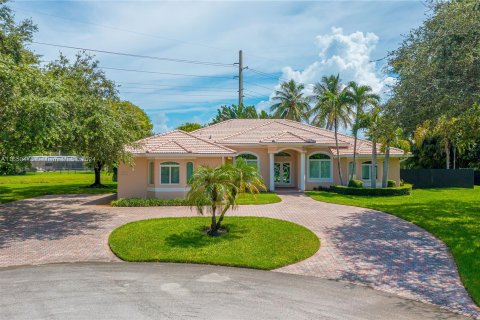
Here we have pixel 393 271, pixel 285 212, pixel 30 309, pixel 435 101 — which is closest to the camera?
pixel 30 309

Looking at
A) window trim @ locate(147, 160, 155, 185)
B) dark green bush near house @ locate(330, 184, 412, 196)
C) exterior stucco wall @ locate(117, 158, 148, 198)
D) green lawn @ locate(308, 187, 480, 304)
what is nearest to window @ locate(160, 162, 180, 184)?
window trim @ locate(147, 160, 155, 185)

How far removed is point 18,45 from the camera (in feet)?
58.6

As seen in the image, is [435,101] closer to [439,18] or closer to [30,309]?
[439,18]

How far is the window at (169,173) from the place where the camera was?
25.1 meters

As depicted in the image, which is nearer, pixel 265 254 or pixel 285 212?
pixel 265 254

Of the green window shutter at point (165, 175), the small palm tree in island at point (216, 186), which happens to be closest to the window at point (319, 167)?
the green window shutter at point (165, 175)

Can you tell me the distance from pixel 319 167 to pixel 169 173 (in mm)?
13361

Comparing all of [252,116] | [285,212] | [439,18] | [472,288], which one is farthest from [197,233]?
[252,116]

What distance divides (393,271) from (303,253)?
3.00m

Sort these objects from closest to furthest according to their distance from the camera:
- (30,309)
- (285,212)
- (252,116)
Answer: (30,309) → (285,212) → (252,116)

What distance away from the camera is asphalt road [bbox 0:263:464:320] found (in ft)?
26.3

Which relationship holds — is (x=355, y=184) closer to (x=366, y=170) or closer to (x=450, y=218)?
(x=366, y=170)

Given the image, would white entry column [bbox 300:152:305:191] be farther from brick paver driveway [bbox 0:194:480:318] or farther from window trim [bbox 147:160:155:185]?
window trim [bbox 147:160:155:185]

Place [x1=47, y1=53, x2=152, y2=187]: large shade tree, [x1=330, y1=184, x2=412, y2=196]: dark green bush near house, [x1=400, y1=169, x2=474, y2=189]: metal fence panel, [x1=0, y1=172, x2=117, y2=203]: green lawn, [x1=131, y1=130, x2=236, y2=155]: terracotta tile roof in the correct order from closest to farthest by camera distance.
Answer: [x1=47, y1=53, x2=152, y2=187]: large shade tree
[x1=131, y1=130, x2=236, y2=155]: terracotta tile roof
[x1=330, y1=184, x2=412, y2=196]: dark green bush near house
[x1=0, y1=172, x2=117, y2=203]: green lawn
[x1=400, y1=169, x2=474, y2=189]: metal fence panel
